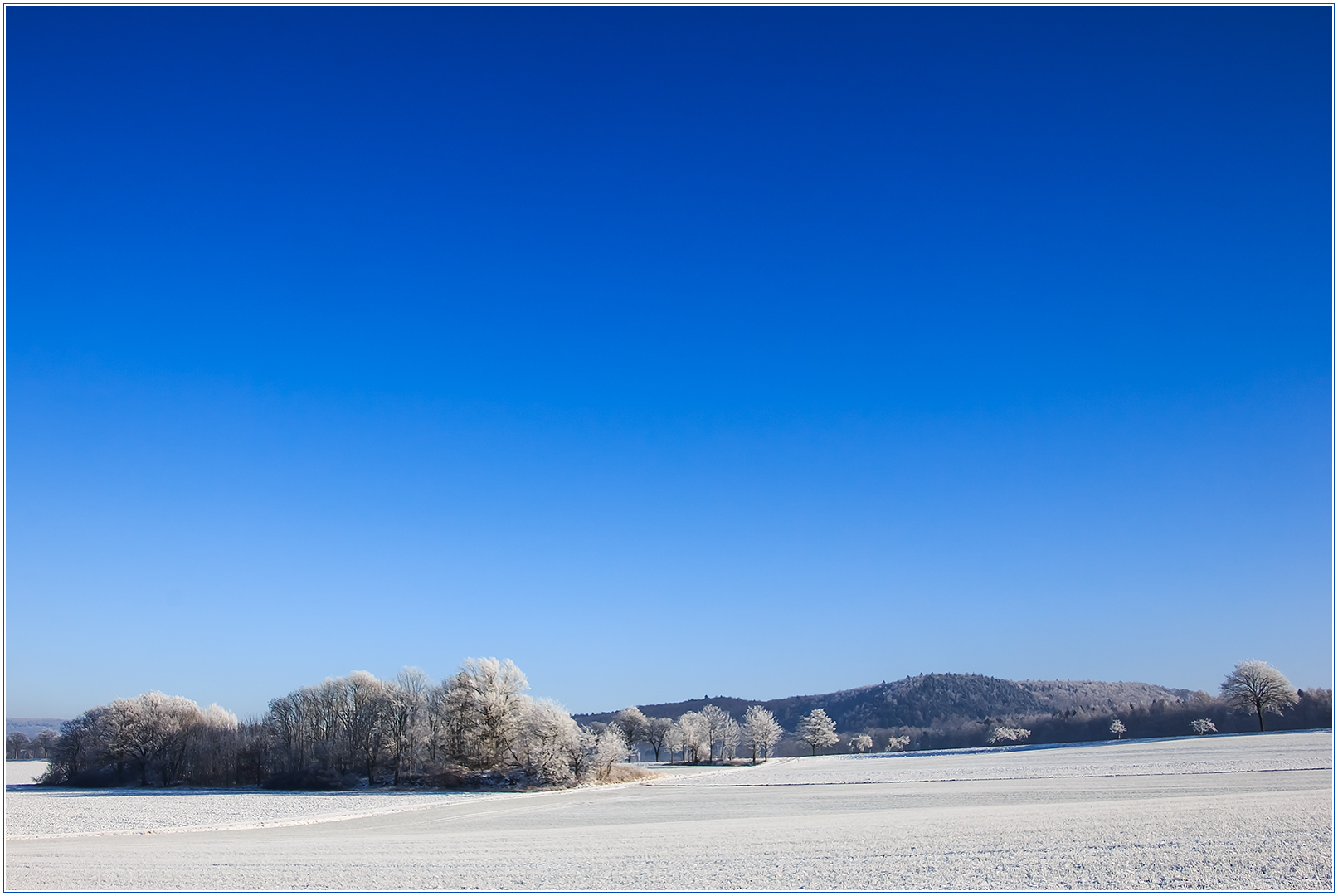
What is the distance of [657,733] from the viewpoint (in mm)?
127812

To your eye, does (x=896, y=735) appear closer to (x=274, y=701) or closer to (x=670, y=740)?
(x=670, y=740)

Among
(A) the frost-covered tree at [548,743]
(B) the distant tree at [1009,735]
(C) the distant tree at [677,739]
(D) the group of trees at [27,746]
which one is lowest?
(B) the distant tree at [1009,735]

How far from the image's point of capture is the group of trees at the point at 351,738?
67.2m

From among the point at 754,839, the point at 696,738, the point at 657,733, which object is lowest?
the point at 696,738

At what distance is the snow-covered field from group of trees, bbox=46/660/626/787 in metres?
16.2

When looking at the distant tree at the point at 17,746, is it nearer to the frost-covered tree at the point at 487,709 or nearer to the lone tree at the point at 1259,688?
the frost-covered tree at the point at 487,709

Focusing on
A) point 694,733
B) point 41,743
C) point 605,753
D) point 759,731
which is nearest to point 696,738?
point 694,733

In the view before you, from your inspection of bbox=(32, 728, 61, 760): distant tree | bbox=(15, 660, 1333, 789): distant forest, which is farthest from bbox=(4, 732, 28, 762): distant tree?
bbox=(15, 660, 1333, 789): distant forest

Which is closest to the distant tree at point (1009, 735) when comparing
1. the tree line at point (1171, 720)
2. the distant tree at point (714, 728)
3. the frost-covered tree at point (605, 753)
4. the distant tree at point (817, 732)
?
the tree line at point (1171, 720)

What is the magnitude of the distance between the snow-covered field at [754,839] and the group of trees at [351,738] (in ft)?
Result: 53.3

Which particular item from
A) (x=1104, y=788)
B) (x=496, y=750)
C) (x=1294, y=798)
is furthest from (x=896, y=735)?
(x=1294, y=798)

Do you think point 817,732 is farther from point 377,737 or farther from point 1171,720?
point 377,737

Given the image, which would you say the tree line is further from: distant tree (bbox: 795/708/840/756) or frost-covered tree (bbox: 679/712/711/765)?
frost-covered tree (bbox: 679/712/711/765)

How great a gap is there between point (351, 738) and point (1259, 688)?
3724 inches
